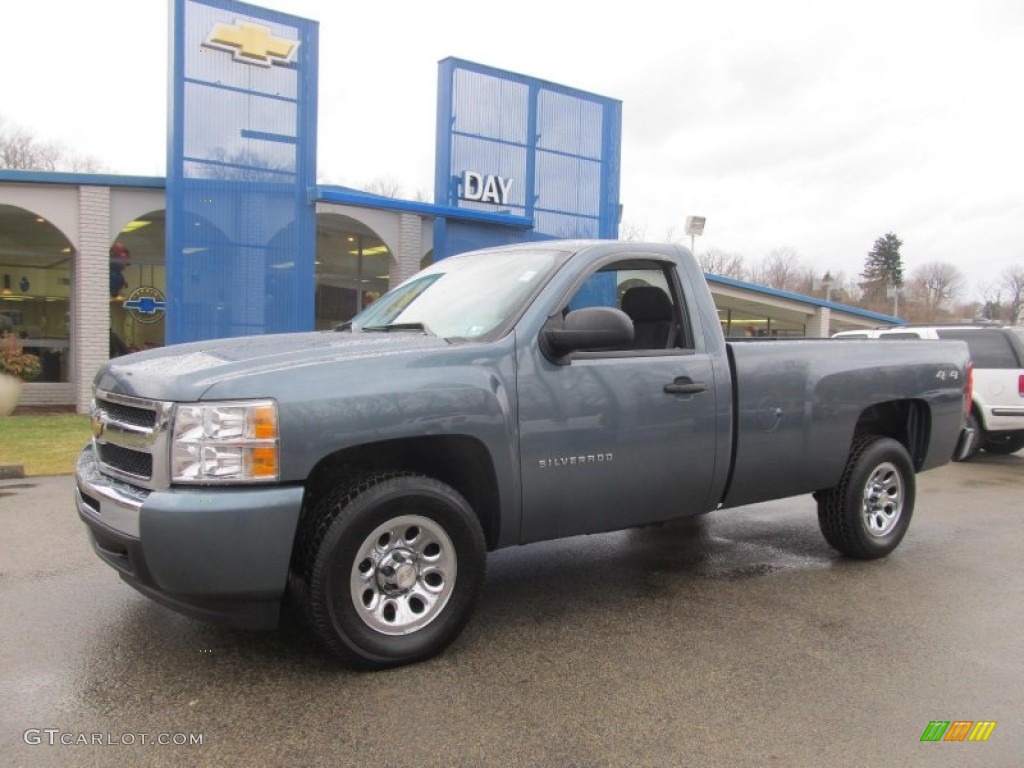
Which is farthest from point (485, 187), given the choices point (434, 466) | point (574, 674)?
point (574, 674)

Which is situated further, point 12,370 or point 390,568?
point 12,370

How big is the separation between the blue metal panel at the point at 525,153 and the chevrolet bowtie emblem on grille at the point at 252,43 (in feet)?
10.00

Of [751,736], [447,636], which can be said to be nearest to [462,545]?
[447,636]

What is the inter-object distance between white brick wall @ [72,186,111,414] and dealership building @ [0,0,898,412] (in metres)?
0.02

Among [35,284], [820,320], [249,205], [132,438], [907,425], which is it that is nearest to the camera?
[132,438]

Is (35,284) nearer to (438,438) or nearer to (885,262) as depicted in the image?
(438,438)

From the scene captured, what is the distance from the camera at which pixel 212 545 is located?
3.02 m

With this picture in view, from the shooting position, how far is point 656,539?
5961mm

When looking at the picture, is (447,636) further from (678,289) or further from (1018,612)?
(1018,612)

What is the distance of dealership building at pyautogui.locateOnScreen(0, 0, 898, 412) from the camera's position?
41.2ft

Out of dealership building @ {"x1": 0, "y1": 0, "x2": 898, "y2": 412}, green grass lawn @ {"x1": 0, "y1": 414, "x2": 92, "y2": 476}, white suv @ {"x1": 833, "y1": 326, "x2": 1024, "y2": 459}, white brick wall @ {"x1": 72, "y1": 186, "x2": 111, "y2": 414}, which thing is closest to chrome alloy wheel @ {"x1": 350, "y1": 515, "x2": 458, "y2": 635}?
green grass lawn @ {"x1": 0, "y1": 414, "x2": 92, "y2": 476}

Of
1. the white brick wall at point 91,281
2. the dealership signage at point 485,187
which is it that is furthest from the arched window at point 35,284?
the dealership signage at point 485,187

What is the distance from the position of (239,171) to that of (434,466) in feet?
35.4

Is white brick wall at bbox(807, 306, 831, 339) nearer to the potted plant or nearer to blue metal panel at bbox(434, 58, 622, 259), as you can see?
blue metal panel at bbox(434, 58, 622, 259)
